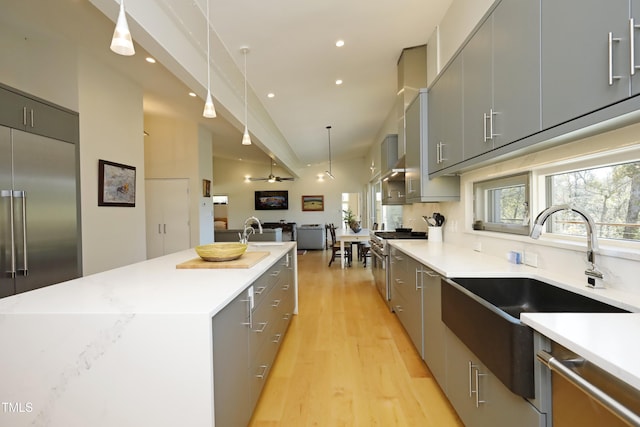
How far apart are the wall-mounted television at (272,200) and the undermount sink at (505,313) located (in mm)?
10138

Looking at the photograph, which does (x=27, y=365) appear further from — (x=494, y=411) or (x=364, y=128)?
(x=364, y=128)

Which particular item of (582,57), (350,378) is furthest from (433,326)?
(582,57)

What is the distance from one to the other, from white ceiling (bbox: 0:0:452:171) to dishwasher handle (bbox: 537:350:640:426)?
2919mm

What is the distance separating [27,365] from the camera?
3.79 feet

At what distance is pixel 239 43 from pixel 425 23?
1991 millimetres

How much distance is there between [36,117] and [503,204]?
14.1 ft

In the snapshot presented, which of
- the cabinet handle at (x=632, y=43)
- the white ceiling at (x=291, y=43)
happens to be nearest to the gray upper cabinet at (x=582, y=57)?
the cabinet handle at (x=632, y=43)

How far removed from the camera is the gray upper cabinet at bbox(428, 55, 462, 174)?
2.31m

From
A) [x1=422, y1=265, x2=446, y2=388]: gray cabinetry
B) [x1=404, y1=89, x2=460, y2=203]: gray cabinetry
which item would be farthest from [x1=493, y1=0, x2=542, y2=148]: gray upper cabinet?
[x1=404, y1=89, x2=460, y2=203]: gray cabinetry

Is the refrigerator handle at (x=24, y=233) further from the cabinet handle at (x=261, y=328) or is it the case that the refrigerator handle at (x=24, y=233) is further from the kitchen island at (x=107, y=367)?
the cabinet handle at (x=261, y=328)

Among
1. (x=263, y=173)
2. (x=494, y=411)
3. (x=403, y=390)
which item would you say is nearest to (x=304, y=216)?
(x=263, y=173)

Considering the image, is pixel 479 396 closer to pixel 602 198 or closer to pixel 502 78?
pixel 602 198

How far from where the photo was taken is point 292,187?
1176cm

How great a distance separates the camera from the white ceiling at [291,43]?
2.72 meters
